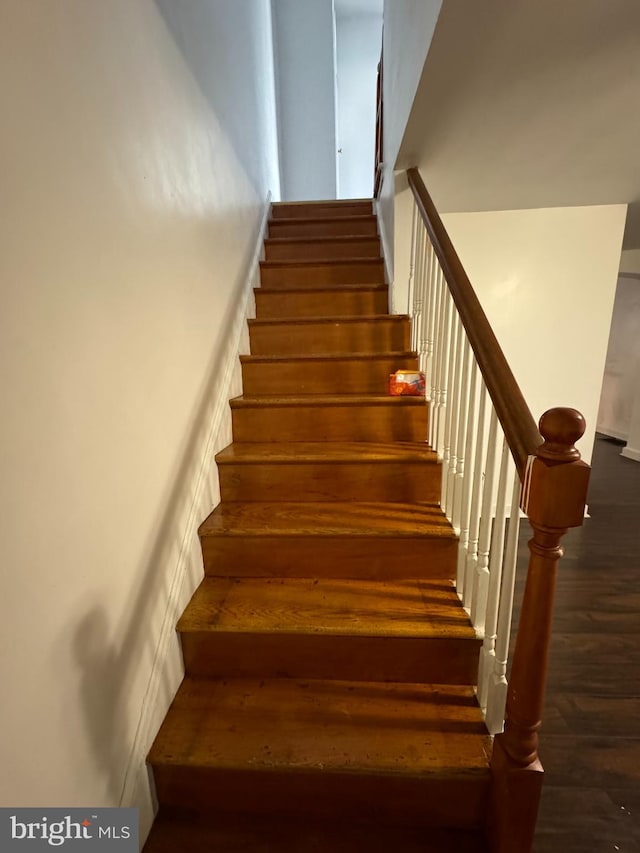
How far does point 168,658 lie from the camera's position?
3.76 feet

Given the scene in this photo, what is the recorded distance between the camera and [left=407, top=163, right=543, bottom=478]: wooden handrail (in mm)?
832

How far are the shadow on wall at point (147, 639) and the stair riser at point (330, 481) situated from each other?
10 centimetres

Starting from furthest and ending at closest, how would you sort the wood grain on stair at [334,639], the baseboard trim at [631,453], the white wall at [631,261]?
the baseboard trim at [631,453] → the white wall at [631,261] → the wood grain on stair at [334,639]

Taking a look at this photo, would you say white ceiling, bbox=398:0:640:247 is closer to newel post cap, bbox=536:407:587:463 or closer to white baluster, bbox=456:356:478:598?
white baluster, bbox=456:356:478:598

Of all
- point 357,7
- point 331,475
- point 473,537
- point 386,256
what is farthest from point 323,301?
point 357,7

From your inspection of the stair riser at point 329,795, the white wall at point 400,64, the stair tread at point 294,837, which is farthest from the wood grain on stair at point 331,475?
the white wall at point 400,64

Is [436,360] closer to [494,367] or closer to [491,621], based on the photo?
[494,367]

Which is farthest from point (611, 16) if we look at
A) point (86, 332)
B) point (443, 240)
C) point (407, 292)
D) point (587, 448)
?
point (587, 448)

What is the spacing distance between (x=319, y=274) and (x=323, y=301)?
0.30m

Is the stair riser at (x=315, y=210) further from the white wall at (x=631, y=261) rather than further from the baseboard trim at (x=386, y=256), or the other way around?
the white wall at (x=631, y=261)

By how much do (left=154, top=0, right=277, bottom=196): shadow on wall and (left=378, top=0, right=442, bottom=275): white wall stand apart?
0.77m

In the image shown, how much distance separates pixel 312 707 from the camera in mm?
1132

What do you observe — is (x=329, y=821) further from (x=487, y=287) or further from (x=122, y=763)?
(x=487, y=287)

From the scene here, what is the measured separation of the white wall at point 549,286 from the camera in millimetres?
2498
